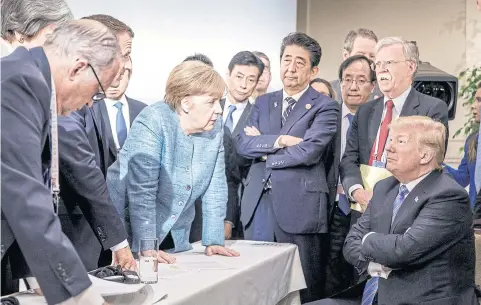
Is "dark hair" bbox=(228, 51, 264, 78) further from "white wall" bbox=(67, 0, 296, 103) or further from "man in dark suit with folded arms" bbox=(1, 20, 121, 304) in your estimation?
"man in dark suit with folded arms" bbox=(1, 20, 121, 304)

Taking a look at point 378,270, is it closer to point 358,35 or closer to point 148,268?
point 148,268

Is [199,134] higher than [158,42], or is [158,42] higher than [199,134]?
[158,42]

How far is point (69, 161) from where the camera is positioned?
2.17 m

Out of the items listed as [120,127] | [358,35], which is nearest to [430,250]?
[120,127]

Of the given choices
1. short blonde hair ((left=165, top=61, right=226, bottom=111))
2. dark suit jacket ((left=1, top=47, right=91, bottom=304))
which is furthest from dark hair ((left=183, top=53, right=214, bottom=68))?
dark suit jacket ((left=1, top=47, right=91, bottom=304))

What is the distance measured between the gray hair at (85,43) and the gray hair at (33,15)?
1.22 ft

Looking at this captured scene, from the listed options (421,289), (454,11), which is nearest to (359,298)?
(421,289)

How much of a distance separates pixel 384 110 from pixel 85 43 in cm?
215

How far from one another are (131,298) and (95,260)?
17.5 inches

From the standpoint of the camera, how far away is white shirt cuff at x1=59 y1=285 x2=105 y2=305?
5.20 ft

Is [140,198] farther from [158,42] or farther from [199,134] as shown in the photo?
[158,42]

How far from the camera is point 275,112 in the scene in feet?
12.4

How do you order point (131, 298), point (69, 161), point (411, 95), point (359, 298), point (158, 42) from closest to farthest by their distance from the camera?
point (131, 298), point (69, 161), point (359, 298), point (411, 95), point (158, 42)

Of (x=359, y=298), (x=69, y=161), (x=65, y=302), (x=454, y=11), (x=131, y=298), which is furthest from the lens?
(x=454, y=11)
